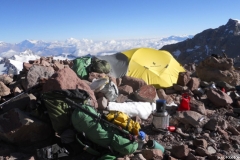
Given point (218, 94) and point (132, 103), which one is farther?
point (218, 94)

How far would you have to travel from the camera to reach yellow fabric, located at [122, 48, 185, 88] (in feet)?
38.7

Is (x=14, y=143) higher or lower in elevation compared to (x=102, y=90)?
lower

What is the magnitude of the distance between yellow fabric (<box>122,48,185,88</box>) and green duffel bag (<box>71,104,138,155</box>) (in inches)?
246

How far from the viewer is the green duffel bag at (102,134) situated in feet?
17.8

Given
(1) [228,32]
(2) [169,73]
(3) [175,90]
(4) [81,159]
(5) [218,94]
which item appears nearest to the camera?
(4) [81,159]

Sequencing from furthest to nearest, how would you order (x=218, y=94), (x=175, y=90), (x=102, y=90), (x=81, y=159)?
(x=175, y=90) < (x=218, y=94) < (x=102, y=90) < (x=81, y=159)

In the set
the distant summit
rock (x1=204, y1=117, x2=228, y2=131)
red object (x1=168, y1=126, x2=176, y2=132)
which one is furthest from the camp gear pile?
the distant summit

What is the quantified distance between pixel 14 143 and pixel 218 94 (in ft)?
24.0

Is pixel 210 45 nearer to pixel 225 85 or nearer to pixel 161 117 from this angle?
pixel 225 85

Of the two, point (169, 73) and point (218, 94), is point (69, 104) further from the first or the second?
point (169, 73)

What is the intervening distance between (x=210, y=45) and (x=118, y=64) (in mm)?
181100

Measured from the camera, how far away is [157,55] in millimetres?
14094

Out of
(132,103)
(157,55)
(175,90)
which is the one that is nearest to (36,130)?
(132,103)

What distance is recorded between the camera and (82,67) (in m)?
10.9
